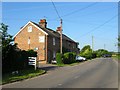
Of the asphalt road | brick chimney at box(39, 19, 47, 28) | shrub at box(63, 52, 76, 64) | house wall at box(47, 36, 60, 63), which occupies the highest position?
brick chimney at box(39, 19, 47, 28)

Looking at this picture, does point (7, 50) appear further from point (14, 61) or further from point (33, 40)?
point (33, 40)

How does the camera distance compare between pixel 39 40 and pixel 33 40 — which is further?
pixel 33 40

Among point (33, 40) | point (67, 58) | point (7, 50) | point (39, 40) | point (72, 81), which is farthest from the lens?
point (33, 40)

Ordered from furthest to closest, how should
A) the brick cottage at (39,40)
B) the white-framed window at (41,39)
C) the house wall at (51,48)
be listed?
1. the house wall at (51,48)
2. the white-framed window at (41,39)
3. the brick cottage at (39,40)

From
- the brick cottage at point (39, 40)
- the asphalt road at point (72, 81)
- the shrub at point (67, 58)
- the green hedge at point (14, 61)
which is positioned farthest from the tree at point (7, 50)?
the brick cottage at point (39, 40)

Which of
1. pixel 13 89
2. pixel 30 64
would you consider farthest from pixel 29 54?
pixel 13 89

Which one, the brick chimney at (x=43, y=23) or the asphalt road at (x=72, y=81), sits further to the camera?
the brick chimney at (x=43, y=23)

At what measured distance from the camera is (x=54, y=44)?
5862cm

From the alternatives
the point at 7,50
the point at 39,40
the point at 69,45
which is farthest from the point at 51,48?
the point at 7,50

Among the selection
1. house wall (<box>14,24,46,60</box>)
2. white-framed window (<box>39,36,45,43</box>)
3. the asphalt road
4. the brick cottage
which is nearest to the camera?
the asphalt road

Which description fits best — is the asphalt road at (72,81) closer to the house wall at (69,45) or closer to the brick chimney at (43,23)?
the brick chimney at (43,23)

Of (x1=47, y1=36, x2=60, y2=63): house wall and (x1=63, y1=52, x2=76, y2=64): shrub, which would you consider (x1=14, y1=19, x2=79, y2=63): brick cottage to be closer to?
(x1=47, y1=36, x2=60, y2=63): house wall

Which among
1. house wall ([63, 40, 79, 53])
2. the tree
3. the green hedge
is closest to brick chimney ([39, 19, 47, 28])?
house wall ([63, 40, 79, 53])

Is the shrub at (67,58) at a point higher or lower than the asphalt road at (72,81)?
higher
